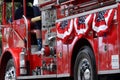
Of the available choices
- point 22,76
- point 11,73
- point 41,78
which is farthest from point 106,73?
point 11,73

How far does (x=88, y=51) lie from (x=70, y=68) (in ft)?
2.16

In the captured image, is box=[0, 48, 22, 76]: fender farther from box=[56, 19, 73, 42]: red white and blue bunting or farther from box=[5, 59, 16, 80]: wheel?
box=[56, 19, 73, 42]: red white and blue bunting

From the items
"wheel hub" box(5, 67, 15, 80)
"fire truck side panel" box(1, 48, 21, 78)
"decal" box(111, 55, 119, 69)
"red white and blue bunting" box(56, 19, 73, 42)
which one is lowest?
"wheel hub" box(5, 67, 15, 80)

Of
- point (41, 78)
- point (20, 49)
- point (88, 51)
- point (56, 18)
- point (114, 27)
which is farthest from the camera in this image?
point (20, 49)

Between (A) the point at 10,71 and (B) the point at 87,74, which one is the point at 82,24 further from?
(A) the point at 10,71

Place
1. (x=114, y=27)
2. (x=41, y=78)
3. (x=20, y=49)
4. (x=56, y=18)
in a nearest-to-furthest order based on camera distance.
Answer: (x=114, y=27) → (x=56, y=18) → (x=41, y=78) → (x=20, y=49)

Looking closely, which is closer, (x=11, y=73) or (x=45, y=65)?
(x=45, y=65)

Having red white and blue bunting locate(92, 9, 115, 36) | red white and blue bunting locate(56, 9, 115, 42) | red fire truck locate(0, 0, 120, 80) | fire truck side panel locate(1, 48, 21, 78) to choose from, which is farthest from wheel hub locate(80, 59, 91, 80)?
fire truck side panel locate(1, 48, 21, 78)

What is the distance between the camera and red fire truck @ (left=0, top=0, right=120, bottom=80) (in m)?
8.15

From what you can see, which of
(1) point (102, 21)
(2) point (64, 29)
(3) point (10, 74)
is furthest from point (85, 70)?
(3) point (10, 74)

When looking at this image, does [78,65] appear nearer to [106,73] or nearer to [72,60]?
[72,60]

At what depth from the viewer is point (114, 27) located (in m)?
7.98

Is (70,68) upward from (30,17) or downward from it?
downward

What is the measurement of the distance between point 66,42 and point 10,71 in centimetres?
320
